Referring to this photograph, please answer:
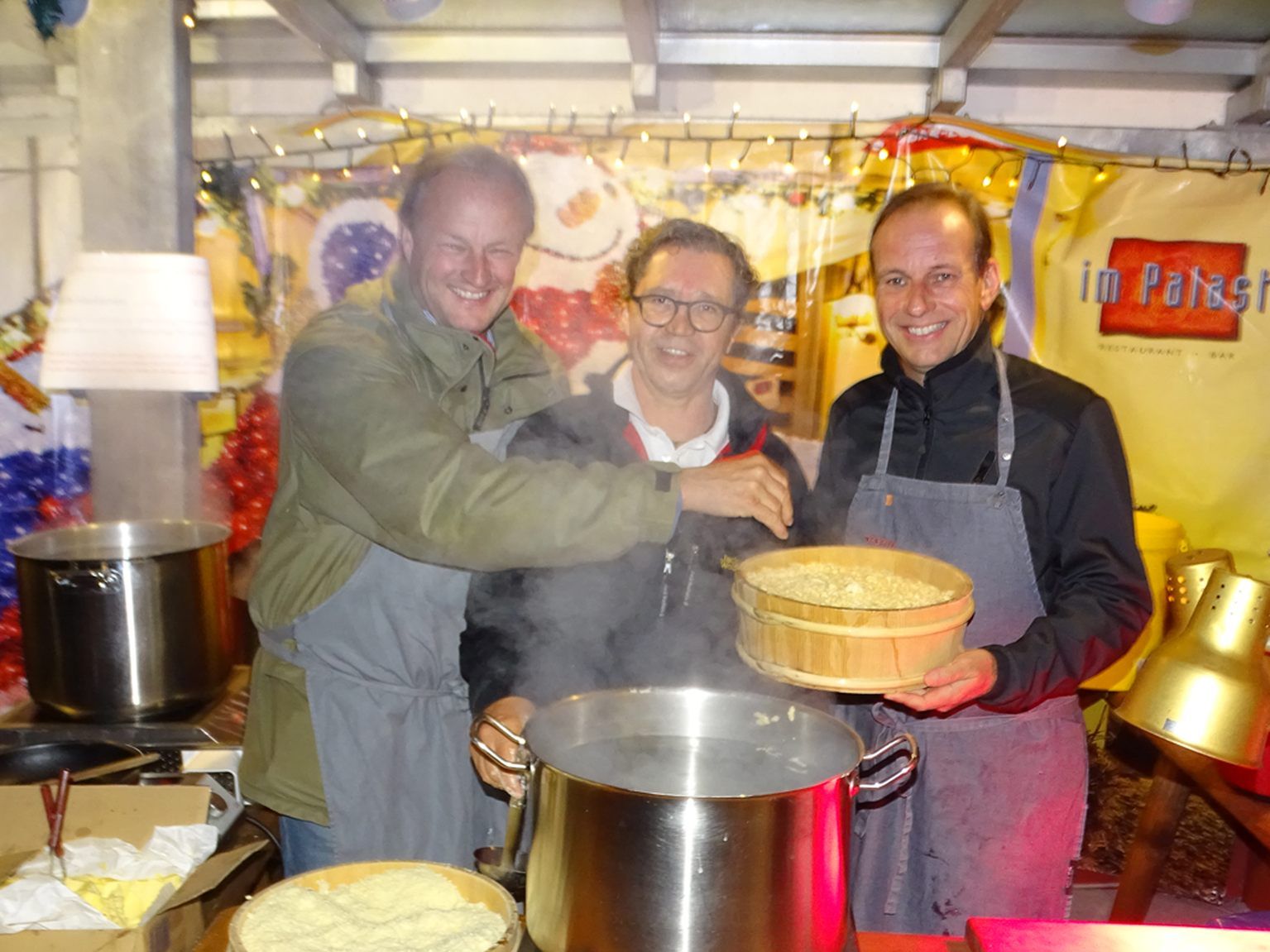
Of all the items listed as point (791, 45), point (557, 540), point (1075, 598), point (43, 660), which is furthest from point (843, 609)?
point (791, 45)

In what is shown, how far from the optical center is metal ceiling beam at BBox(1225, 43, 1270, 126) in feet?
12.7

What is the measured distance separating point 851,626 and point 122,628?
6.31 ft

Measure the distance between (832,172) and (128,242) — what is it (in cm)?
274

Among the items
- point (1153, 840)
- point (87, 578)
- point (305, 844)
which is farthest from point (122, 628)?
point (1153, 840)

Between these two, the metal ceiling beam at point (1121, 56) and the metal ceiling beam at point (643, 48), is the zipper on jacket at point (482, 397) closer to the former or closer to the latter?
the metal ceiling beam at point (643, 48)

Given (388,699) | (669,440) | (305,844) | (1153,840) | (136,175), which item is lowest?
(1153,840)

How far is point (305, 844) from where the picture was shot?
218 centimetres

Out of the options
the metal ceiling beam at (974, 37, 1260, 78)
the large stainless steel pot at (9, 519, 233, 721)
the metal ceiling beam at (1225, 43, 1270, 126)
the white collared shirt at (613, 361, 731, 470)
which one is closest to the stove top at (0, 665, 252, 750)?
the large stainless steel pot at (9, 519, 233, 721)

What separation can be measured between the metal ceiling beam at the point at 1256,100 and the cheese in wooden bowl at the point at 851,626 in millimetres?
3341

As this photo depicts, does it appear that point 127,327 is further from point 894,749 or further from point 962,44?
point 962,44

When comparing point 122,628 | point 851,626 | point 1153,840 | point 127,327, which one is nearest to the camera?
point 851,626

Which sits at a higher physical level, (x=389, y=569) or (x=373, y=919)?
(x=389, y=569)

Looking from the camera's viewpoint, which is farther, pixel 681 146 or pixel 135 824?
pixel 681 146

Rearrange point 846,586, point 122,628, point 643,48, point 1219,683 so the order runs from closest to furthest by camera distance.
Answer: point 1219,683, point 846,586, point 122,628, point 643,48
